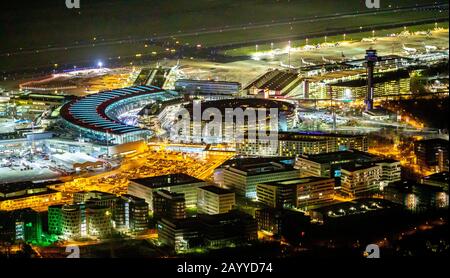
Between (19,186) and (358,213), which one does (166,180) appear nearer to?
(19,186)

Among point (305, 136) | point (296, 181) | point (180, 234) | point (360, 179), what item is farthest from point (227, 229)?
point (305, 136)

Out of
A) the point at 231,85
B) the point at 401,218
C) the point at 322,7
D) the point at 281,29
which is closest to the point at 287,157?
the point at 401,218

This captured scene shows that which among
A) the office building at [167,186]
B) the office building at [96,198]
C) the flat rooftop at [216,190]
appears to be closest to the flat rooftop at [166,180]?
the office building at [167,186]

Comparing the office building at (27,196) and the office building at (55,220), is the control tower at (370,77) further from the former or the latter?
the office building at (55,220)

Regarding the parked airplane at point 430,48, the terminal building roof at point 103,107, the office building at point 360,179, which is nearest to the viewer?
the office building at point 360,179

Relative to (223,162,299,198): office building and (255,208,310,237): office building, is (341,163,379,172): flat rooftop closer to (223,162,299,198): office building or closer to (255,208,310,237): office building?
(223,162,299,198): office building

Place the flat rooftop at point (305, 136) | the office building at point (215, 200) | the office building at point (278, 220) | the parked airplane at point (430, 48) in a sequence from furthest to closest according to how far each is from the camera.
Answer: the parked airplane at point (430, 48), the flat rooftop at point (305, 136), the office building at point (215, 200), the office building at point (278, 220)
